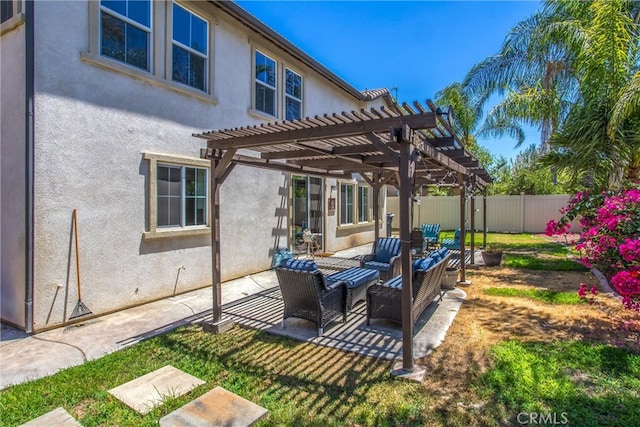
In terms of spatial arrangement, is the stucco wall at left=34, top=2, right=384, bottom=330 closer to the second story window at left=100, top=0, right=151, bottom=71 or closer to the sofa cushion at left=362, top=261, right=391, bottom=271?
the second story window at left=100, top=0, right=151, bottom=71

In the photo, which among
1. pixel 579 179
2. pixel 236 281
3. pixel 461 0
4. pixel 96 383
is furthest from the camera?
pixel 579 179

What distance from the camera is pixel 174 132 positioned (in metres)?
7.16

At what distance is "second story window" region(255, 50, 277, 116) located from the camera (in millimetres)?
9484

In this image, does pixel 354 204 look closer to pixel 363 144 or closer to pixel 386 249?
pixel 386 249

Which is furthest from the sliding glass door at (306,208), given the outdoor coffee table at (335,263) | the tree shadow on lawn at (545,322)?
the tree shadow on lawn at (545,322)

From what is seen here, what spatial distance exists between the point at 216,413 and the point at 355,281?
335cm

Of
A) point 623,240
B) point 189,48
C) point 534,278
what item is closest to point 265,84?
point 189,48

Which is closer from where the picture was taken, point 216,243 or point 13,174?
point 13,174

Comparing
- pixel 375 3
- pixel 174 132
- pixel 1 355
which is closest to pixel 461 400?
pixel 1 355

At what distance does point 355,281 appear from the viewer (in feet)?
19.9

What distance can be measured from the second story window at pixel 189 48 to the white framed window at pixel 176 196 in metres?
1.84

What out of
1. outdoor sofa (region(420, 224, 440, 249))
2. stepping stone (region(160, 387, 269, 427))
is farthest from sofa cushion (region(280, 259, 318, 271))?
outdoor sofa (region(420, 224, 440, 249))

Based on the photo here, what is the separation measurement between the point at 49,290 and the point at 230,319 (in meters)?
2.83

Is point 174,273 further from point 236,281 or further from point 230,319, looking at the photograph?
point 230,319
